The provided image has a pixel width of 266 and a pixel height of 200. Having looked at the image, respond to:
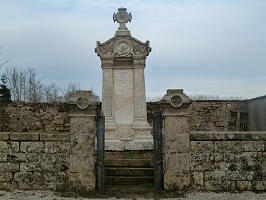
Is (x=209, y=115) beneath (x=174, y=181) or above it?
above

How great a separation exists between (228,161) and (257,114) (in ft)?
24.3

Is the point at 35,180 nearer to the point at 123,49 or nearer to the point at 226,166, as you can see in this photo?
the point at 226,166

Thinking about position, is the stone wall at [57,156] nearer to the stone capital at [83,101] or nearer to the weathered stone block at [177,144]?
the stone capital at [83,101]

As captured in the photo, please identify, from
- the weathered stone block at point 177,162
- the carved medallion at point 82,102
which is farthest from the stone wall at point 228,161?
the carved medallion at point 82,102

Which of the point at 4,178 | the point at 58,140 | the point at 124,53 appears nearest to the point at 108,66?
the point at 124,53

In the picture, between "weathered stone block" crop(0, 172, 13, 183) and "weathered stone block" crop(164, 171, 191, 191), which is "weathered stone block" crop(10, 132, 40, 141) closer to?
"weathered stone block" crop(0, 172, 13, 183)

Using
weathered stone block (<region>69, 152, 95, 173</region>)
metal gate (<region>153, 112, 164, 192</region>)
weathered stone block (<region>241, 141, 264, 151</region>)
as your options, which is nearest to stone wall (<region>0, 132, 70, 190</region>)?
weathered stone block (<region>69, 152, 95, 173</region>)

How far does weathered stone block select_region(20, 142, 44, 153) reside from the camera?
658 cm

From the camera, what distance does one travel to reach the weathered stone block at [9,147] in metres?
6.64

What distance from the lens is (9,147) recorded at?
666 centimetres

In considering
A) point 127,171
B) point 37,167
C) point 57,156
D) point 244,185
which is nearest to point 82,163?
point 57,156

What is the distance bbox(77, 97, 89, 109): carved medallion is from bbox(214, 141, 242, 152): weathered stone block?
2.76 m

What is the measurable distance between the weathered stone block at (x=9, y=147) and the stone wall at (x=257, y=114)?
9747 mm

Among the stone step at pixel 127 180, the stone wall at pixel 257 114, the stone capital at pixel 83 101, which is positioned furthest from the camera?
the stone wall at pixel 257 114
